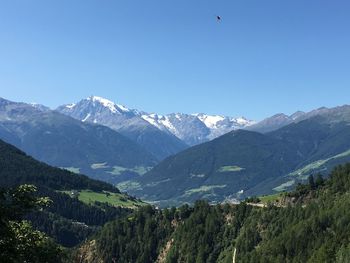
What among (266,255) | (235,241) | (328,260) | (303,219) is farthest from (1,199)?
(235,241)

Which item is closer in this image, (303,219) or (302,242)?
(302,242)

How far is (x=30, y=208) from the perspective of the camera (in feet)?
96.5

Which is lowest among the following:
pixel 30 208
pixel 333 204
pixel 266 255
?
pixel 266 255

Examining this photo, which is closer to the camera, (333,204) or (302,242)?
(302,242)

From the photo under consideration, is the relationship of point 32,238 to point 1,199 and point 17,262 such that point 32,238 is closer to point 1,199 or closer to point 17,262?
point 17,262

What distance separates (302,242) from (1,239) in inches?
5901

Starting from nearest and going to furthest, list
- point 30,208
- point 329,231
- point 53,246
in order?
point 30,208
point 53,246
point 329,231

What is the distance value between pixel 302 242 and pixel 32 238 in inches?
5710

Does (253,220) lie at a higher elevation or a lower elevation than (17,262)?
lower

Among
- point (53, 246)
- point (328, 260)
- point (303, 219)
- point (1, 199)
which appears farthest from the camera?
point (303, 219)

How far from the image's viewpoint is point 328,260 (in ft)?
456

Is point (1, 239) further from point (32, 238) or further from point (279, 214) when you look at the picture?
point (279, 214)

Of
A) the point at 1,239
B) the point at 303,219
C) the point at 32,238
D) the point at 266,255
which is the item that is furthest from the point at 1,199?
the point at 303,219

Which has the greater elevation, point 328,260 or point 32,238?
point 32,238
